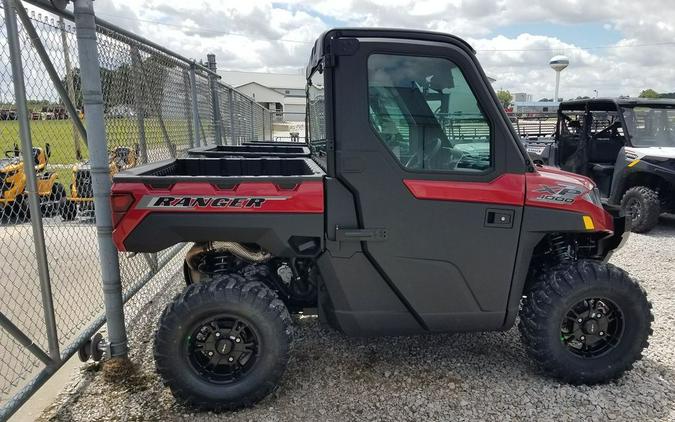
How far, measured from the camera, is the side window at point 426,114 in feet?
8.70

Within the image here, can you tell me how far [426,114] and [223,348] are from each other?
1.83m

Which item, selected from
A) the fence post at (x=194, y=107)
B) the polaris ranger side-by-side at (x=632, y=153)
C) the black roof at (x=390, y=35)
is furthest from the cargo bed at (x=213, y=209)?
the polaris ranger side-by-side at (x=632, y=153)

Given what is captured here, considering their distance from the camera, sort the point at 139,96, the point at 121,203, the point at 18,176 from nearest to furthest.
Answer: the point at 121,203 < the point at 18,176 < the point at 139,96

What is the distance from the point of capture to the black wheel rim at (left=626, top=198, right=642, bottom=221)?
7062 millimetres

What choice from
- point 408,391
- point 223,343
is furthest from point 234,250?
point 408,391

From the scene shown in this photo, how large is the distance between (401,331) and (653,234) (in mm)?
6302

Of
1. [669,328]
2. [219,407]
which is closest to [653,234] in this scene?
[669,328]

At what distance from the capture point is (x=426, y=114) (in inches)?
105

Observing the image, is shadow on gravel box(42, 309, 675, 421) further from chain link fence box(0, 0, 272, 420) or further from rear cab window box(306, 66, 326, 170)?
rear cab window box(306, 66, 326, 170)

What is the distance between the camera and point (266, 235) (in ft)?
8.82

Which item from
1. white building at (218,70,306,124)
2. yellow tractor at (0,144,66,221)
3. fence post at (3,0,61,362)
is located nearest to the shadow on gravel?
fence post at (3,0,61,362)

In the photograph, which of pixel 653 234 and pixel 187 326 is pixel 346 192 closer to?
pixel 187 326

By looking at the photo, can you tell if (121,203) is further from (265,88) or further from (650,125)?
(265,88)

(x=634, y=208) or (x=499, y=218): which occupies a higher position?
(x=499, y=218)
